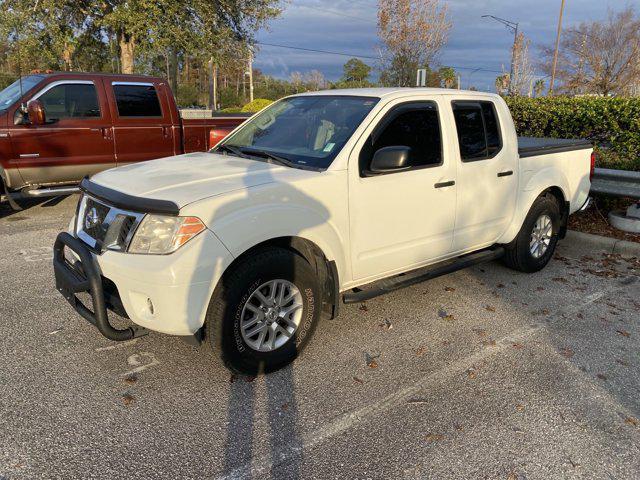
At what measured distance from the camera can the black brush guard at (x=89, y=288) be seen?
10.2 feet

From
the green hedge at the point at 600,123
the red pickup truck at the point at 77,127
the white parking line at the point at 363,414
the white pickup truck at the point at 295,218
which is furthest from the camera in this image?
the green hedge at the point at 600,123

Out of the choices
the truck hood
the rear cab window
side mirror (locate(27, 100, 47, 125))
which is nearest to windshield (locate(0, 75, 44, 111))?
side mirror (locate(27, 100, 47, 125))

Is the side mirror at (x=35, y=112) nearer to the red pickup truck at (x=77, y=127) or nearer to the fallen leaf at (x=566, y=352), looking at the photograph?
the red pickup truck at (x=77, y=127)

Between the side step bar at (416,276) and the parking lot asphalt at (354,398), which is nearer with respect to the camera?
the parking lot asphalt at (354,398)

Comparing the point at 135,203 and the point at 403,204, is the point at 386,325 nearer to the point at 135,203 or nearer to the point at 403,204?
the point at 403,204

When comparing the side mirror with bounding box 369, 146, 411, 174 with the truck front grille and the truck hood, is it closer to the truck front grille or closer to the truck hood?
the truck hood

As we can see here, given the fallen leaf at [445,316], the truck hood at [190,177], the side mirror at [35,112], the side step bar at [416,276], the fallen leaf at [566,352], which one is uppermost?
the side mirror at [35,112]

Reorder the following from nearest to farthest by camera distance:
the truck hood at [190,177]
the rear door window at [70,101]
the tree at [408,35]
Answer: the truck hood at [190,177], the rear door window at [70,101], the tree at [408,35]

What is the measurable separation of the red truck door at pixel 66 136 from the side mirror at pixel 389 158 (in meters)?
5.64

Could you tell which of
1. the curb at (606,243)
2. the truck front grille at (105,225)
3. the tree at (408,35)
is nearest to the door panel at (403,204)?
the truck front grille at (105,225)

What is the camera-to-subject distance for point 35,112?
7.07 m

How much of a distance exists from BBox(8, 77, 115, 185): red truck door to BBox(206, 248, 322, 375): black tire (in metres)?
5.68

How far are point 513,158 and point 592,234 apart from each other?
258 centimetres

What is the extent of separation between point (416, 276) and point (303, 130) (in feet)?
4.95
